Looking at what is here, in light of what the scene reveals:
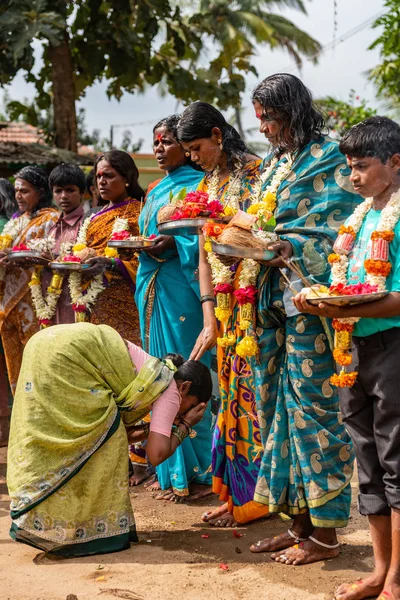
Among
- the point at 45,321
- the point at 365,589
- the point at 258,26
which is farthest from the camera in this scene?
the point at 258,26

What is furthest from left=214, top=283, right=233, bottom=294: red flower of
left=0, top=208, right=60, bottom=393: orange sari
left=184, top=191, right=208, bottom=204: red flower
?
left=0, top=208, right=60, bottom=393: orange sari

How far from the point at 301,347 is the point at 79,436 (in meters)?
1.29

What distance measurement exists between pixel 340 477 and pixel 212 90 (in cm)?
1073

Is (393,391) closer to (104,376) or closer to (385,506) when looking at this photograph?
(385,506)

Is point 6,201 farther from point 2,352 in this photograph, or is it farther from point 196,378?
point 196,378

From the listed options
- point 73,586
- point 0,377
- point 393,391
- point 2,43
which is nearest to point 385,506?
point 393,391

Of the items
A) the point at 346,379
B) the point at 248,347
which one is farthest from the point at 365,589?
the point at 248,347

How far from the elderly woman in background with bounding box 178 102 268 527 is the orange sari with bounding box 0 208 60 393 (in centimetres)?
282

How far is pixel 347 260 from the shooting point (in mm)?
3705

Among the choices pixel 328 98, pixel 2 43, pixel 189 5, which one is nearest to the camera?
pixel 2 43

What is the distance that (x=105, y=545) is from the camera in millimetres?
4480

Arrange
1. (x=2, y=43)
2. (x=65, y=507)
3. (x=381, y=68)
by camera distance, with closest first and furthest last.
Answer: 1. (x=65, y=507)
2. (x=2, y=43)
3. (x=381, y=68)

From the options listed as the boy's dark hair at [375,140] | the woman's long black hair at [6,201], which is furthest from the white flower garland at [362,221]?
the woman's long black hair at [6,201]

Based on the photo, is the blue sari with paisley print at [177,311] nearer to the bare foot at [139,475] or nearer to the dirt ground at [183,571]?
the bare foot at [139,475]
